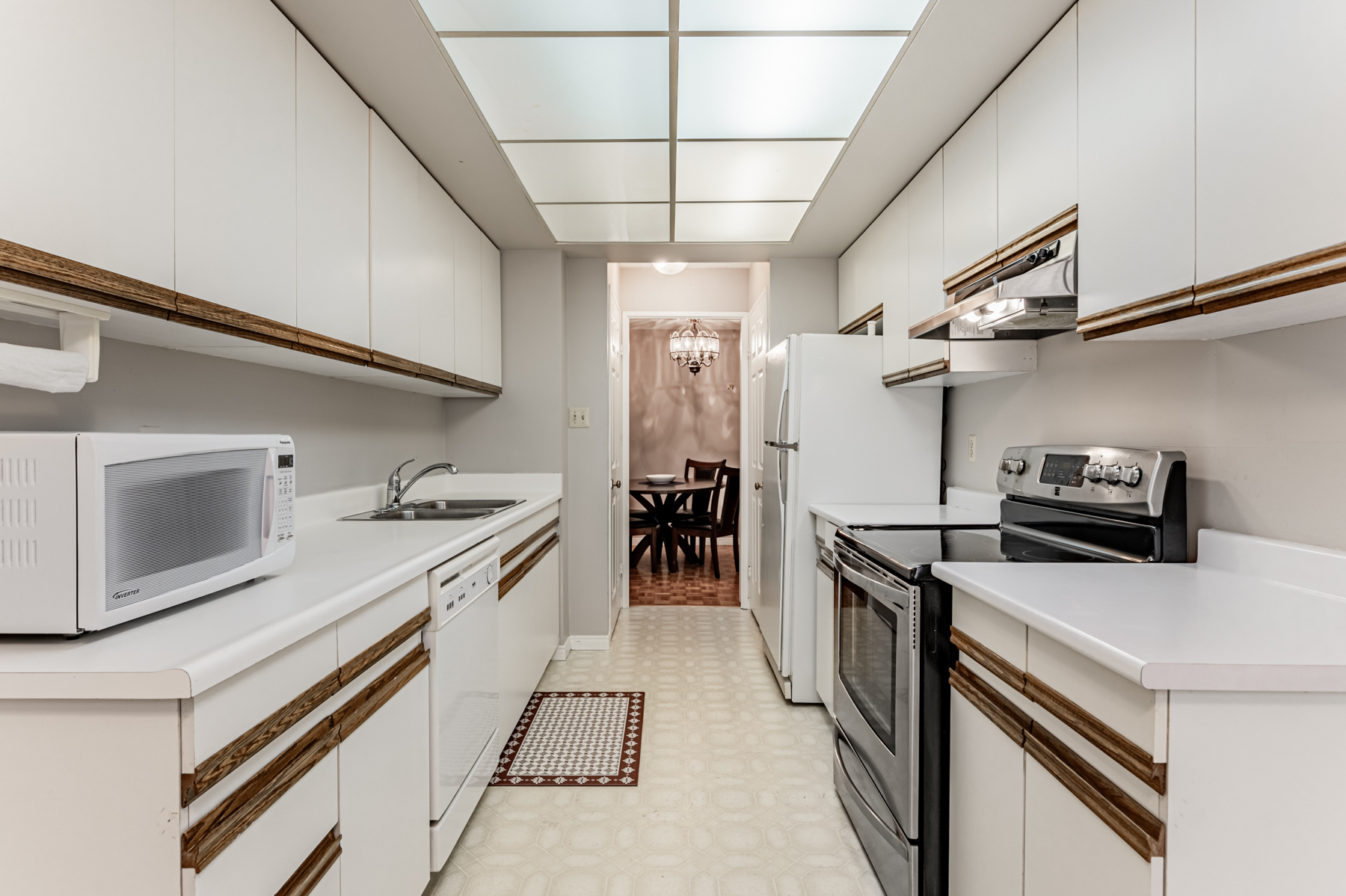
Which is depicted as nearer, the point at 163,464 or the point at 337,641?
the point at 163,464

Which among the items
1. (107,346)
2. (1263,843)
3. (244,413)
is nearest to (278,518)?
(107,346)

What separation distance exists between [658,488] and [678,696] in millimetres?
2448

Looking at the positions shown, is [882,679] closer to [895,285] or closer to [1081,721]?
[1081,721]

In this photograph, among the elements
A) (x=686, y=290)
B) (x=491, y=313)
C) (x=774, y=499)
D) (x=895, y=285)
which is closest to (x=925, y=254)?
(x=895, y=285)

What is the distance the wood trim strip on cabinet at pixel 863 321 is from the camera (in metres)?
2.92

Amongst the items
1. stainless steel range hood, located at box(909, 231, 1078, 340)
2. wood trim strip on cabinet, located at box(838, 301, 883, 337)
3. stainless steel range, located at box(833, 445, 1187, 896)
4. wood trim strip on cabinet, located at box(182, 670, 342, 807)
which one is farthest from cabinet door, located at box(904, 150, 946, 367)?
wood trim strip on cabinet, located at box(182, 670, 342, 807)

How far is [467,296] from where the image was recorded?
9.42 ft

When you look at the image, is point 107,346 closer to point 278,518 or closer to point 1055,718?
point 278,518

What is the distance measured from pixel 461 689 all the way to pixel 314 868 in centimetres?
71

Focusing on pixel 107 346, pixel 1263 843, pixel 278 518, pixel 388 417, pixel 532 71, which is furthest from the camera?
pixel 388 417

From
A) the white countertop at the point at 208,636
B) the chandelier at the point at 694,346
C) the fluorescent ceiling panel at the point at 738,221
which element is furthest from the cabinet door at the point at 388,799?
the chandelier at the point at 694,346

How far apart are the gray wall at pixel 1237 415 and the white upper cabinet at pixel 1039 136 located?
1.43ft

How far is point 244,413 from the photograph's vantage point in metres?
1.85

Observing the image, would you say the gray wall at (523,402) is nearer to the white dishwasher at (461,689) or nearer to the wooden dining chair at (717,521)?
the white dishwasher at (461,689)
